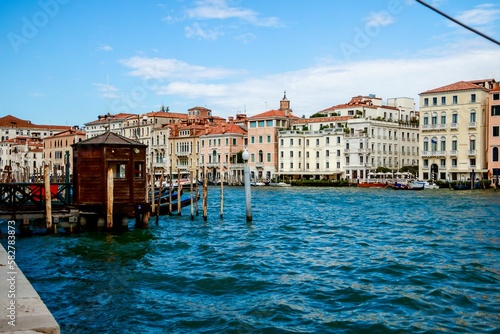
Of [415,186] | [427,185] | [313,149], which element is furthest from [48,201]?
[313,149]

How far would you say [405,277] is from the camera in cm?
1116

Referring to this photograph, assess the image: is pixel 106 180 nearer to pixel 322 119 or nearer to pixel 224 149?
pixel 322 119

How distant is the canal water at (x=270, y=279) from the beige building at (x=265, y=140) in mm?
44979

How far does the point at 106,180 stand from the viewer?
16.4 m

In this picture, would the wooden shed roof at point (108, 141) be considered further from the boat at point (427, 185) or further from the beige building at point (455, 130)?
the beige building at point (455, 130)

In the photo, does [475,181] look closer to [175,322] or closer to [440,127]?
[440,127]

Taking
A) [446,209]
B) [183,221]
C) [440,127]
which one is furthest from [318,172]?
[183,221]

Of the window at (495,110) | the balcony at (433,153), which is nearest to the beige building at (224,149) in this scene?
the balcony at (433,153)

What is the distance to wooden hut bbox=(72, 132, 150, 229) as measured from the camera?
1633 cm

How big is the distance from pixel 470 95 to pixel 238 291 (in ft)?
157

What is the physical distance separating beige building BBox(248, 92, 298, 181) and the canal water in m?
45.0

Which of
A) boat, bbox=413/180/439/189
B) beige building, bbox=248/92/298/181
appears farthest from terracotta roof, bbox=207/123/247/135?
boat, bbox=413/180/439/189

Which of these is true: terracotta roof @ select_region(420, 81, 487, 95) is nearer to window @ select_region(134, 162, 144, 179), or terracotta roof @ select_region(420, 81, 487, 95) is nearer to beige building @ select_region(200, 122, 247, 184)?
beige building @ select_region(200, 122, 247, 184)

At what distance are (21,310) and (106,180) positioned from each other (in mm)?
11173
